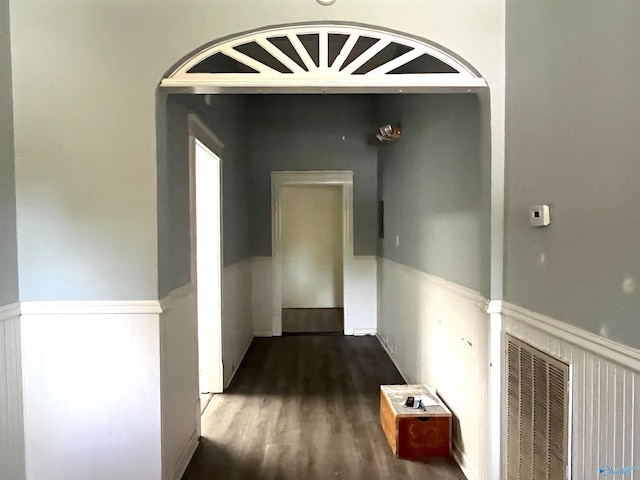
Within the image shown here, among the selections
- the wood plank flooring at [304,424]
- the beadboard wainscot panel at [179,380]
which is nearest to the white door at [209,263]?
the wood plank flooring at [304,424]

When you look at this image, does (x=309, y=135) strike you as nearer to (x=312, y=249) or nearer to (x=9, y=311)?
(x=312, y=249)

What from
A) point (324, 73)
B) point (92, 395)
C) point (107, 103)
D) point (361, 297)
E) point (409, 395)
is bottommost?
point (409, 395)

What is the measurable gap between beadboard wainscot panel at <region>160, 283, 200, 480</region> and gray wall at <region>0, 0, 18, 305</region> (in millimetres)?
662

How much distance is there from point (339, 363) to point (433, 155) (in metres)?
2.43

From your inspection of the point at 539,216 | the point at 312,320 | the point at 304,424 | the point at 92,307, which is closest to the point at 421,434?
the point at 304,424

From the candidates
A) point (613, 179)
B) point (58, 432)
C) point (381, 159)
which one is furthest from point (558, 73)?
point (381, 159)

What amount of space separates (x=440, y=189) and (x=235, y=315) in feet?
8.30

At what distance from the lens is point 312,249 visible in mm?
8508

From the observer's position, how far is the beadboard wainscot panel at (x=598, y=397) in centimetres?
139

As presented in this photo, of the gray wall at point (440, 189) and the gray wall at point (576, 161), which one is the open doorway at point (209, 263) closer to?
the gray wall at point (440, 189)

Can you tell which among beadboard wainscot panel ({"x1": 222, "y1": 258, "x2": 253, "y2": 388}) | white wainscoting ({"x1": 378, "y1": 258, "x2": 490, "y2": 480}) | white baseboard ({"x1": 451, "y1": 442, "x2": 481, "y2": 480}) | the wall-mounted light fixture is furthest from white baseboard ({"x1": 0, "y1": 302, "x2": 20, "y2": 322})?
the wall-mounted light fixture

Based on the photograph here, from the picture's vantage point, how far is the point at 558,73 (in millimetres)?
1786

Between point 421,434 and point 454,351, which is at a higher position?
point 454,351

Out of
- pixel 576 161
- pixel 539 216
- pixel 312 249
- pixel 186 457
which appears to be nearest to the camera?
pixel 576 161
